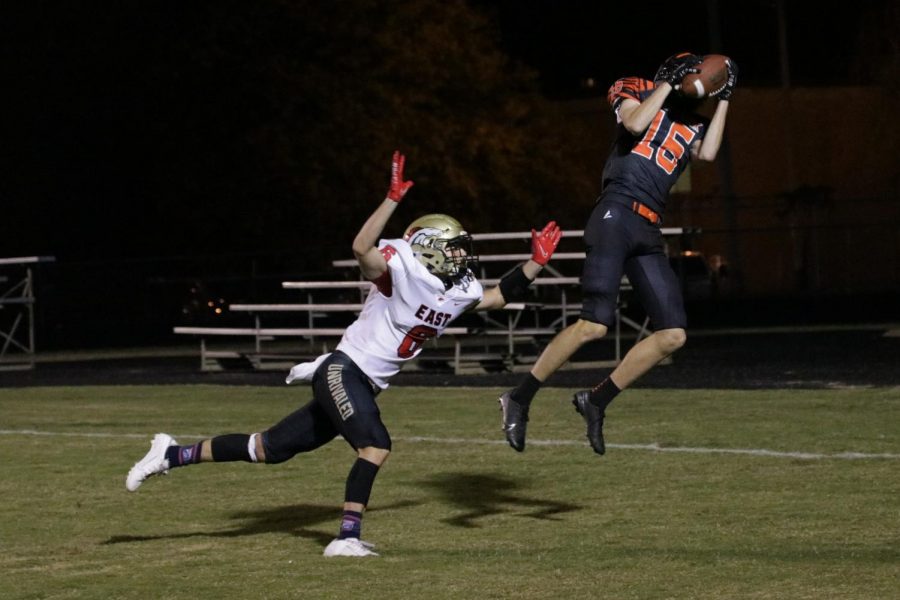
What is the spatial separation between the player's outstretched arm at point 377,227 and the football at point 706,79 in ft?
5.66

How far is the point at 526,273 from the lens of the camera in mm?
8664

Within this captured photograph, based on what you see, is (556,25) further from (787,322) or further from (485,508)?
(485,508)

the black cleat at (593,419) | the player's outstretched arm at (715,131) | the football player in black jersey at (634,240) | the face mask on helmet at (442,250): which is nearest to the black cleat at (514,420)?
the football player in black jersey at (634,240)

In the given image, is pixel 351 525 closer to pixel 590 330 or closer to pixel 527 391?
pixel 527 391

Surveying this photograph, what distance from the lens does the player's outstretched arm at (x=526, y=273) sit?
8.53 meters

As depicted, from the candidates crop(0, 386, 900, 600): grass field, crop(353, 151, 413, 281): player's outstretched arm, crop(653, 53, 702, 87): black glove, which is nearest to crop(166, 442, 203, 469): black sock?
crop(0, 386, 900, 600): grass field

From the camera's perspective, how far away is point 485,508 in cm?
941

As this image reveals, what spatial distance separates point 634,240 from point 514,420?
112 cm

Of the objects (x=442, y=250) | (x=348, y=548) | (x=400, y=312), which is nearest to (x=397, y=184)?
(x=442, y=250)

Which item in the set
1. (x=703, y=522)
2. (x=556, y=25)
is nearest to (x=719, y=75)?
(x=703, y=522)

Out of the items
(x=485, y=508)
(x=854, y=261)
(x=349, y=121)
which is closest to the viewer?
(x=485, y=508)

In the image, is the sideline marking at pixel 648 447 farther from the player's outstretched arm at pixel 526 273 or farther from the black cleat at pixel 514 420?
the player's outstretched arm at pixel 526 273

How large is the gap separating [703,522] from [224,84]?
2739 centimetres

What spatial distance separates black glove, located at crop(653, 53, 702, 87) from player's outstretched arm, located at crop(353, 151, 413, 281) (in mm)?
1669
